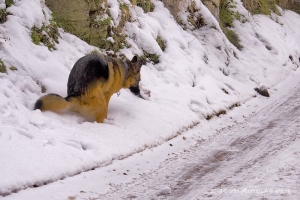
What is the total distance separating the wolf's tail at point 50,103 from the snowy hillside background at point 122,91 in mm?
115

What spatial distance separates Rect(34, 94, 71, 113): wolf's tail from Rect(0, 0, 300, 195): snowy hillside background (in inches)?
4.5

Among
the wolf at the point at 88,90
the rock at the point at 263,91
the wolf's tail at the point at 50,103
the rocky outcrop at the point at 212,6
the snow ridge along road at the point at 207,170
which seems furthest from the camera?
the rocky outcrop at the point at 212,6

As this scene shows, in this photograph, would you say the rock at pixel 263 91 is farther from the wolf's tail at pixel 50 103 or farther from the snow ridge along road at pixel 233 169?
the wolf's tail at pixel 50 103

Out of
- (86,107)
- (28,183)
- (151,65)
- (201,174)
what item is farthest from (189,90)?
(28,183)

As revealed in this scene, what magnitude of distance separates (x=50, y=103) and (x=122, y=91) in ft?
8.43

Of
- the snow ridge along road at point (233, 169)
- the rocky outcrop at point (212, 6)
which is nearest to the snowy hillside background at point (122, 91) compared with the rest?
the snow ridge along road at point (233, 169)

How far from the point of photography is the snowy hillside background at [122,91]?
205 inches

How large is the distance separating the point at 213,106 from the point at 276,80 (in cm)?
522

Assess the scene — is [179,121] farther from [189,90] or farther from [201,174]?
[201,174]

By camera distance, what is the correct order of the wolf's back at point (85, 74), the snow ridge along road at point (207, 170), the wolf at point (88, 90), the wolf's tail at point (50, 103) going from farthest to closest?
the wolf's back at point (85, 74)
the wolf at point (88, 90)
the wolf's tail at point (50, 103)
the snow ridge along road at point (207, 170)

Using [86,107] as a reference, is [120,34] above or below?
above

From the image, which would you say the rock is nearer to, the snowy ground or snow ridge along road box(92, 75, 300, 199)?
the snowy ground

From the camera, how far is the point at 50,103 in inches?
250

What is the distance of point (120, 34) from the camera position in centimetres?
1047
